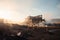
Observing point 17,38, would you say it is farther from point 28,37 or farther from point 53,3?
point 53,3

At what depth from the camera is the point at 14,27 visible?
3.11 m

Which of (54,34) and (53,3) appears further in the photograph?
(53,3)

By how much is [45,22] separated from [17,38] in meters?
0.72

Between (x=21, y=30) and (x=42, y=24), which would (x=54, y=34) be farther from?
(x=21, y=30)

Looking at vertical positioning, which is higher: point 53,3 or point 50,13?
point 53,3

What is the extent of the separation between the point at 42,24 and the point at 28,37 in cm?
44

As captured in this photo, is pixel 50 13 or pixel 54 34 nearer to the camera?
pixel 54 34

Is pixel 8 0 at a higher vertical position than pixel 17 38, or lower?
higher

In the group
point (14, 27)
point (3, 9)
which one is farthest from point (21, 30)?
point (3, 9)

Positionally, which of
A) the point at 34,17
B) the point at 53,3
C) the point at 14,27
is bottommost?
the point at 14,27

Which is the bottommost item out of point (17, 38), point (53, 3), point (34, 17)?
point (17, 38)

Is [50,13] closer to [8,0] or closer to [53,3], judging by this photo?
[53,3]

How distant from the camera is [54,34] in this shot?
119 inches

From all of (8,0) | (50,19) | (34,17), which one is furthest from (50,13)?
(8,0)
